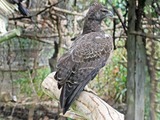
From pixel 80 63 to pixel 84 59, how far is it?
0.14 ft

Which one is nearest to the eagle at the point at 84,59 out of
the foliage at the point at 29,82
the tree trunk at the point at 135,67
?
the tree trunk at the point at 135,67

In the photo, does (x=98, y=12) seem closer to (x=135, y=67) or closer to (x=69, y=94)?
(x=135, y=67)

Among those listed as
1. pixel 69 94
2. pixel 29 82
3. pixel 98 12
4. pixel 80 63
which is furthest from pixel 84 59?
pixel 29 82

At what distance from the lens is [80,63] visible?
2.34m

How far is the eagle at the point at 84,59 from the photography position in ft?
7.39

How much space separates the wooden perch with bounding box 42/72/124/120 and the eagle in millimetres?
49

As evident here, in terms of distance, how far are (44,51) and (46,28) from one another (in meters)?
0.41

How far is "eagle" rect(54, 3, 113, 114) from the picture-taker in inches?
88.7

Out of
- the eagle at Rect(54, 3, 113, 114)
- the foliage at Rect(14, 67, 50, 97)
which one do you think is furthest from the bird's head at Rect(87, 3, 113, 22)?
the foliage at Rect(14, 67, 50, 97)

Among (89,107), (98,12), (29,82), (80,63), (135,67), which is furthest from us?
(29,82)

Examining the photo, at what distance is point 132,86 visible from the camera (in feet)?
9.36

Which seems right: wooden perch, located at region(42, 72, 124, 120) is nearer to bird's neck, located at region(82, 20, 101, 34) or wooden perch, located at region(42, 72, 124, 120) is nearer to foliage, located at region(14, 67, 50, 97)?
bird's neck, located at region(82, 20, 101, 34)

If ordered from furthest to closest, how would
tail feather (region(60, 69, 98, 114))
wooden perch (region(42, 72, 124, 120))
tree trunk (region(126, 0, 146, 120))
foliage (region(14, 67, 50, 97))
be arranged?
foliage (region(14, 67, 50, 97)) → tree trunk (region(126, 0, 146, 120)) → tail feather (region(60, 69, 98, 114)) → wooden perch (region(42, 72, 124, 120))

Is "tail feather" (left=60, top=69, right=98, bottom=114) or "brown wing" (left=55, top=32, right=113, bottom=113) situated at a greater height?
"brown wing" (left=55, top=32, right=113, bottom=113)
